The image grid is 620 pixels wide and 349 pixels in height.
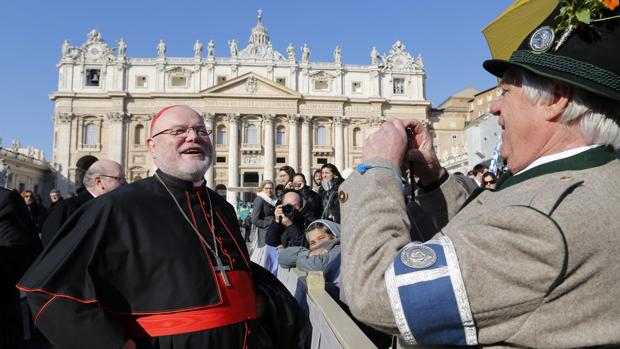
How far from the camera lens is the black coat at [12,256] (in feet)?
10.6

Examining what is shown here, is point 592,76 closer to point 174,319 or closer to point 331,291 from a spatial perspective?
point 174,319

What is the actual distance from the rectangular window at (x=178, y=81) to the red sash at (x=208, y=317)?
4213cm

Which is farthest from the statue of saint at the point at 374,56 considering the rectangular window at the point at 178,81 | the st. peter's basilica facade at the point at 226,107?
the rectangular window at the point at 178,81

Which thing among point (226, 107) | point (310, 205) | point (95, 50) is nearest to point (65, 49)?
point (95, 50)

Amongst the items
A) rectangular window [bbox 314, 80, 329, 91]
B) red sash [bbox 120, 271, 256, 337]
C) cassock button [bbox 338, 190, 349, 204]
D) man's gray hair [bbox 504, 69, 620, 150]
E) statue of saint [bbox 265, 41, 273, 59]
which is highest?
statue of saint [bbox 265, 41, 273, 59]

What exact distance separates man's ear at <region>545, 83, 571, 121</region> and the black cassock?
5.24 feet

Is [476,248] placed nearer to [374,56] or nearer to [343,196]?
[343,196]

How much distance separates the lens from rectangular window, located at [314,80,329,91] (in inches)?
1716

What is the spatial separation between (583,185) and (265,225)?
7.61 m

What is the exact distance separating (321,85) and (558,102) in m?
43.5

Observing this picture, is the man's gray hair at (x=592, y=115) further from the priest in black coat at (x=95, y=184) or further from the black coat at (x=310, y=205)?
the black coat at (x=310, y=205)

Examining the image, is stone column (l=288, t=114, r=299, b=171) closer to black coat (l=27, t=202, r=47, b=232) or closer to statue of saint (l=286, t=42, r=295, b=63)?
statue of saint (l=286, t=42, r=295, b=63)

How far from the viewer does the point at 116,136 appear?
132ft

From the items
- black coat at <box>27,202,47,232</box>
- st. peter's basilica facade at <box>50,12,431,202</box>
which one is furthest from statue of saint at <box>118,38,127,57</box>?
black coat at <box>27,202,47,232</box>
